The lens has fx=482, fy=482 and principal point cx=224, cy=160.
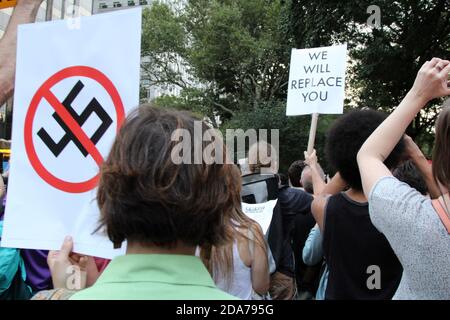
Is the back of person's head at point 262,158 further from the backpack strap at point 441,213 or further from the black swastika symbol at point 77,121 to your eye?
the backpack strap at point 441,213

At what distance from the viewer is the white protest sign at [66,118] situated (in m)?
1.81

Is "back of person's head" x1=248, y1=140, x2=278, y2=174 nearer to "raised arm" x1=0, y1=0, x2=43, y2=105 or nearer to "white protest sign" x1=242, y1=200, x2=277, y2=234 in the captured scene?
"white protest sign" x1=242, y1=200, x2=277, y2=234

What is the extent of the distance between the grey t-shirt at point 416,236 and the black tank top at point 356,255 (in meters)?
0.59

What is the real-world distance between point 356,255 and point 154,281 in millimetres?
1316

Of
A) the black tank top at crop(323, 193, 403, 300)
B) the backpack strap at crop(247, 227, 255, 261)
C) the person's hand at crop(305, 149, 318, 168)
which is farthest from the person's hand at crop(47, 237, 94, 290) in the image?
the person's hand at crop(305, 149, 318, 168)

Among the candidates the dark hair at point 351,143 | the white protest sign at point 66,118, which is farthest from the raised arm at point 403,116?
the white protest sign at point 66,118

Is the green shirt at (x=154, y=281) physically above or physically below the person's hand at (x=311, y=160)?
below

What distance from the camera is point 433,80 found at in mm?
1526

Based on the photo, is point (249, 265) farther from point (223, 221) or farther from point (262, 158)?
point (223, 221)

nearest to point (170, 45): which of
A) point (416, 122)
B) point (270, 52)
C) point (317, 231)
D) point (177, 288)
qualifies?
point (270, 52)

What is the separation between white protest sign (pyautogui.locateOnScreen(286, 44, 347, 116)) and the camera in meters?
4.07

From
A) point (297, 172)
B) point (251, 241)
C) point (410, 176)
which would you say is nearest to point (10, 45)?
point (251, 241)

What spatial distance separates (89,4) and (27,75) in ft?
155
